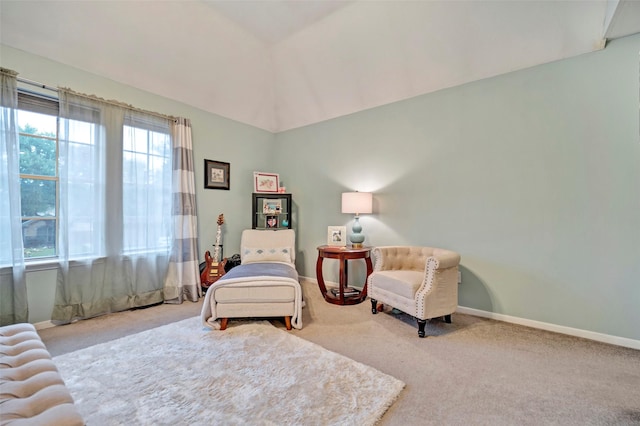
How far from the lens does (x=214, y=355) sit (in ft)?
6.76

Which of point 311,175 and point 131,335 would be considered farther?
point 311,175

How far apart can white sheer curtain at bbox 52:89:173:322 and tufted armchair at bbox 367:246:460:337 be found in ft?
8.57

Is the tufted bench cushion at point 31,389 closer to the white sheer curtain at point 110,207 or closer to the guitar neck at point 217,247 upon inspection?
the white sheer curtain at point 110,207

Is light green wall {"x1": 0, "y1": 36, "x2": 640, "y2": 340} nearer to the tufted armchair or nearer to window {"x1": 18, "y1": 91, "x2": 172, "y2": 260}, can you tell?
window {"x1": 18, "y1": 91, "x2": 172, "y2": 260}

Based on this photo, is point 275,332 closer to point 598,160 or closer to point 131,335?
point 131,335

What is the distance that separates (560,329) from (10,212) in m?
4.97

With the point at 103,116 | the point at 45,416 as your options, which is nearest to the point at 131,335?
the point at 45,416

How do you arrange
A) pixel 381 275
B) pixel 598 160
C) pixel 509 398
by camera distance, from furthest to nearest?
pixel 381 275 → pixel 598 160 → pixel 509 398

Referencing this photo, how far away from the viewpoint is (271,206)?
14.1ft

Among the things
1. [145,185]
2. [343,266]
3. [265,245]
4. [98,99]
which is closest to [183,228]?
[145,185]

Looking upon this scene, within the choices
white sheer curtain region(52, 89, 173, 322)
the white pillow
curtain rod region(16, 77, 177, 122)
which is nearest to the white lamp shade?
the white pillow

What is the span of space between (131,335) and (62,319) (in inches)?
33.8

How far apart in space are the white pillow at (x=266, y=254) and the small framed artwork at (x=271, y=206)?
857mm

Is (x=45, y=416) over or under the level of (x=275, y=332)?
over
